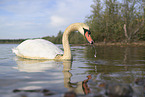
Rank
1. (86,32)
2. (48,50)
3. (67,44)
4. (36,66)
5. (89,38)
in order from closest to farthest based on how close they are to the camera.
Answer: (36,66)
(89,38)
(86,32)
(48,50)
(67,44)

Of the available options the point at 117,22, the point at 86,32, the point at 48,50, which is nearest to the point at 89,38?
the point at 86,32

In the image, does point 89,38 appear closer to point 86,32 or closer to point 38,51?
→ point 86,32

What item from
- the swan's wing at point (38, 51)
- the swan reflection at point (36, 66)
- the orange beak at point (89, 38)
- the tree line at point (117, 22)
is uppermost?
the tree line at point (117, 22)

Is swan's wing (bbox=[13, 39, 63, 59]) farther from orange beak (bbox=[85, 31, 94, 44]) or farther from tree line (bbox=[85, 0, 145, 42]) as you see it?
tree line (bbox=[85, 0, 145, 42])

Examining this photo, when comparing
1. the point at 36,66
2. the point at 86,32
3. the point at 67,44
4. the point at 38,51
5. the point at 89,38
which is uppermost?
the point at 86,32

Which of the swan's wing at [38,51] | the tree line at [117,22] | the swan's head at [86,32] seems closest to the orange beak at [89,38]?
the swan's head at [86,32]

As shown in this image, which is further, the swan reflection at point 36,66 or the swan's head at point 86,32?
the swan's head at point 86,32

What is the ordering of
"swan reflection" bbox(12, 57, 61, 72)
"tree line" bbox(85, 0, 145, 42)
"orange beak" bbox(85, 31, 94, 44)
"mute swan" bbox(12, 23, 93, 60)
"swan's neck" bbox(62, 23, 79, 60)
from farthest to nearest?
"tree line" bbox(85, 0, 145, 42) → "swan's neck" bbox(62, 23, 79, 60) → "mute swan" bbox(12, 23, 93, 60) → "orange beak" bbox(85, 31, 94, 44) → "swan reflection" bbox(12, 57, 61, 72)

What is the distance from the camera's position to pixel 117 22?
39.2 m

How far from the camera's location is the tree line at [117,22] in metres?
35.9

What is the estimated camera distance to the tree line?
35906mm

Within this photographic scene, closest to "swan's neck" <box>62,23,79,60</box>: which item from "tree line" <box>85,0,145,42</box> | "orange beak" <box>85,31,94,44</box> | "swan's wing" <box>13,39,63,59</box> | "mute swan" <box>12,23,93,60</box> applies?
"mute swan" <box>12,23,93,60</box>

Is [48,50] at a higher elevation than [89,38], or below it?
below

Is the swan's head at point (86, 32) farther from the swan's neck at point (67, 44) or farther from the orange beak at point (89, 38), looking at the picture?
the swan's neck at point (67, 44)
